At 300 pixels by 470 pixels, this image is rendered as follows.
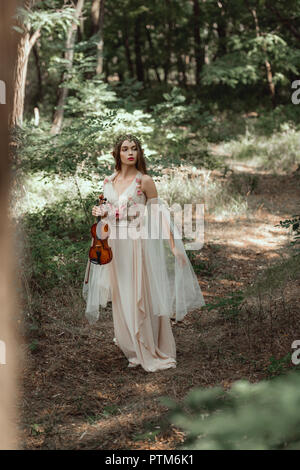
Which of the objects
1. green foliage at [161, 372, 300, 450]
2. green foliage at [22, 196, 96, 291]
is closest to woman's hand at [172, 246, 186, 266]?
green foliage at [22, 196, 96, 291]

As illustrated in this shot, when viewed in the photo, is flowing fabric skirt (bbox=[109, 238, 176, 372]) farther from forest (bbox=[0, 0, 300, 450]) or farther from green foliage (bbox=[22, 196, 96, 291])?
green foliage (bbox=[22, 196, 96, 291])

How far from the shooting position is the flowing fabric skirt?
4582 mm

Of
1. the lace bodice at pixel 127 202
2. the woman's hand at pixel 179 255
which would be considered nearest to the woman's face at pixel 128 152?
the lace bodice at pixel 127 202

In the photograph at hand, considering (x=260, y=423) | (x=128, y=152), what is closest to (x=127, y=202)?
(x=128, y=152)

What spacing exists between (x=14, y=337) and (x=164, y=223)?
72.4 inches

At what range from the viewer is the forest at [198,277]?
109 inches

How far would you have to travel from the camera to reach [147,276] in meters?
4.59

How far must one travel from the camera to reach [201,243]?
836cm

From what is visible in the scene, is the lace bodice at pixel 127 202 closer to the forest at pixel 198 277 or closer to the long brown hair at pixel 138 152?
the long brown hair at pixel 138 152

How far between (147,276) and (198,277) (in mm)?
2736

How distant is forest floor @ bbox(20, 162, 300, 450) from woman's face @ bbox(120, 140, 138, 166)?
185 cm

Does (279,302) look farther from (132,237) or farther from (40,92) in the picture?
(40,92)

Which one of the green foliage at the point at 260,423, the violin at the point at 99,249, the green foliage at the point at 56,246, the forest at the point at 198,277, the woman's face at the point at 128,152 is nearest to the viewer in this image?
the green foliage at the point at 260,423
